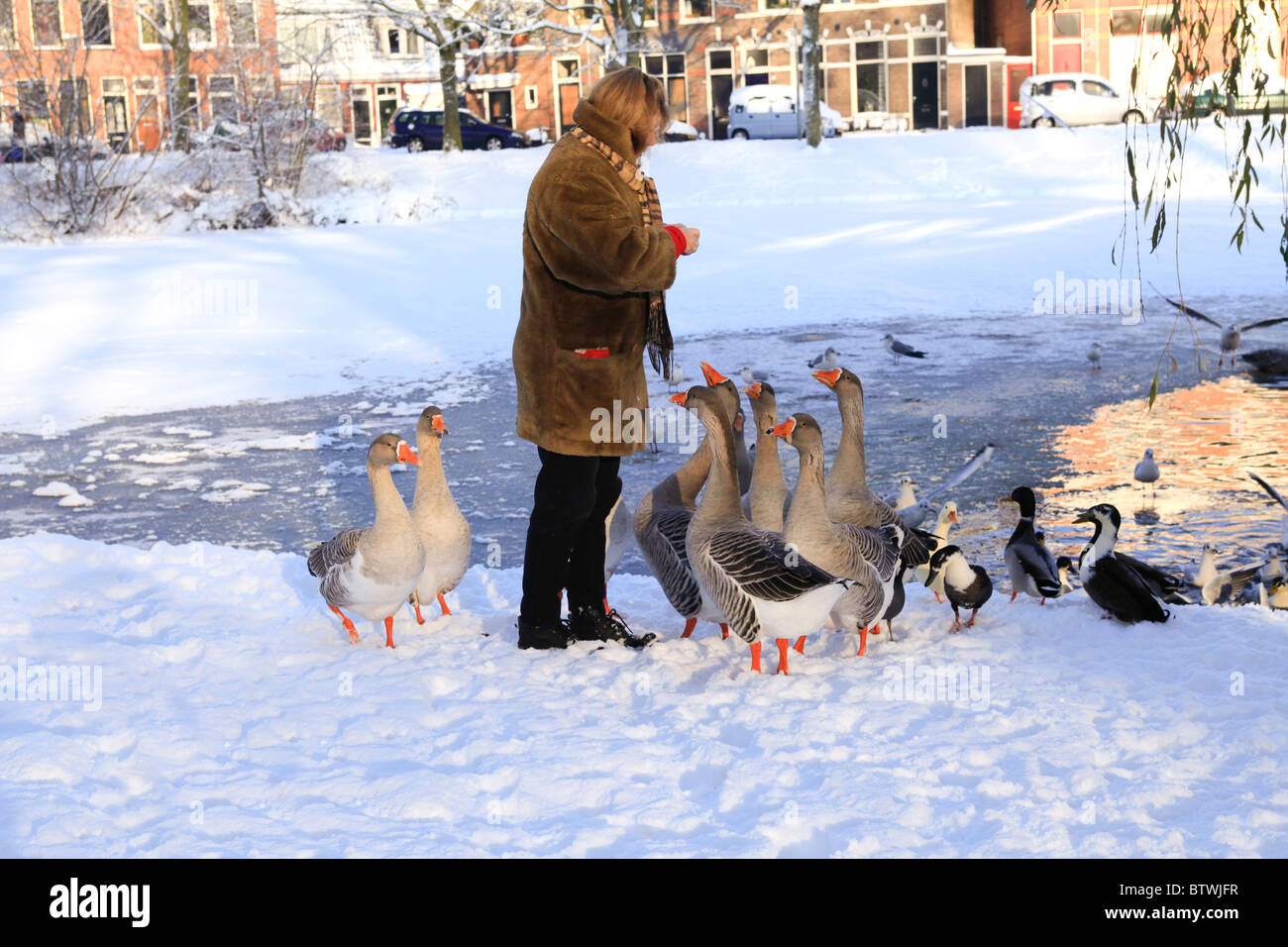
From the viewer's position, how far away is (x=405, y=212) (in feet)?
85.3

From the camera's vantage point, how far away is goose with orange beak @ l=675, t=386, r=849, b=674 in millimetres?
4691

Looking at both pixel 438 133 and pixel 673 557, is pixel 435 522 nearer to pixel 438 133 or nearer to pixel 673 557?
pixel 673 557

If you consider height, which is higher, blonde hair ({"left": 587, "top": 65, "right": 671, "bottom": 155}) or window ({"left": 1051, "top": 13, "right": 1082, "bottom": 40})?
window ({"left": 1051, "top": 13, "right": 1082, "bottom": 40})

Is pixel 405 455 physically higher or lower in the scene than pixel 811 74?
lower

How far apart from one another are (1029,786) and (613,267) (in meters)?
2.18

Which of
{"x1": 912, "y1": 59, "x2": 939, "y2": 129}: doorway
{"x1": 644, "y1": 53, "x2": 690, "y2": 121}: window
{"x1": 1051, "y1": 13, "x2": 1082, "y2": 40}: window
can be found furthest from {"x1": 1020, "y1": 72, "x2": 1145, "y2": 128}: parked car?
{"x1": 644, "y1": 53, "x2": 690, "y2": 121}: window

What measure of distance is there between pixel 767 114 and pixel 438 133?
434 inches

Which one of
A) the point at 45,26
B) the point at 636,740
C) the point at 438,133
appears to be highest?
the point at 45,26

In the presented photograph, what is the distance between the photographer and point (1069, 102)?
37.1 metres

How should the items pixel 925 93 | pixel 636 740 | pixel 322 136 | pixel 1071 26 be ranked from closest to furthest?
pixel 636 740 < pixel 322 136 < pixel 1071 26 < pixel 925 93

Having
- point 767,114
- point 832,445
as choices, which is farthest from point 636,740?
point 767,114

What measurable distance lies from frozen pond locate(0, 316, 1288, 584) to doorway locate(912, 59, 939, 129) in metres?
31.8

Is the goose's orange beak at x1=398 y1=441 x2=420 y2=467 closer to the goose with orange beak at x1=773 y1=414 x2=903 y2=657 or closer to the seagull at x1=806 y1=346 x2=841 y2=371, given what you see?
the goose with orange beak at x1=773 y1=414 x2=903 y2=657

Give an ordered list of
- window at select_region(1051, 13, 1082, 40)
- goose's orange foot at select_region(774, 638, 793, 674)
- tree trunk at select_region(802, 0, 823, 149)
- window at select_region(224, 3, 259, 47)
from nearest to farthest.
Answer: goose's orange foot at select_region(774, 638, 793, 674), window at select_region(224, 3, 259, 47), tree trunk at select_region(802, 0, 823, 149), window at select_region(1051, 13, 1082, 40)
